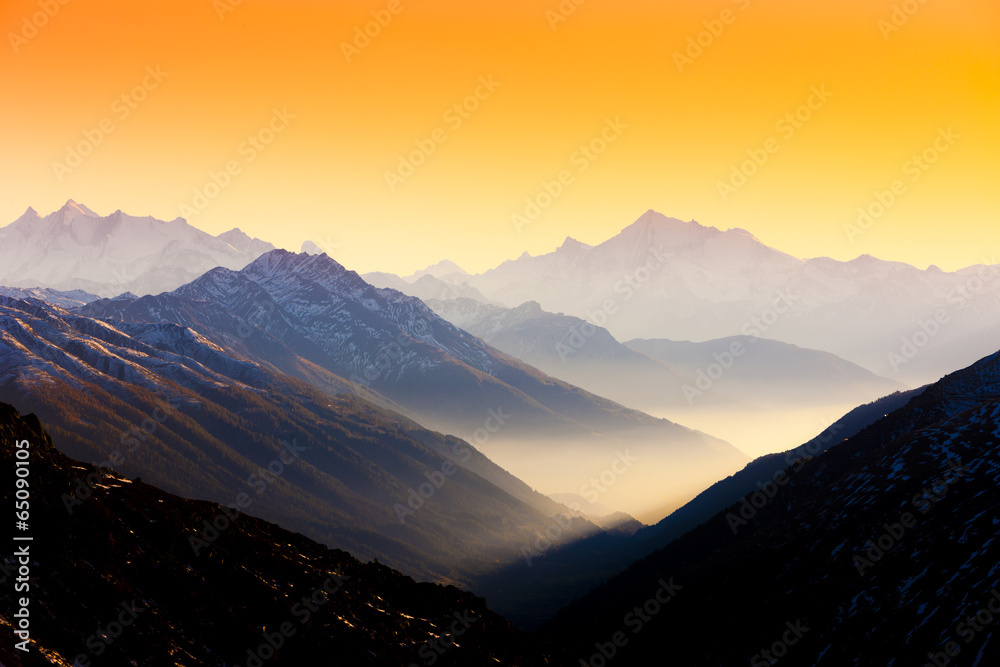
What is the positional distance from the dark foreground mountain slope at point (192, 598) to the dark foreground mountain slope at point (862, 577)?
133ft

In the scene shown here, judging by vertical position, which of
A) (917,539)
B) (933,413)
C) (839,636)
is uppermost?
(933,413)

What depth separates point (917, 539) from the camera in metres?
110

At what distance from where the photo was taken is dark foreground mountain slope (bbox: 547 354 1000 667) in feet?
301

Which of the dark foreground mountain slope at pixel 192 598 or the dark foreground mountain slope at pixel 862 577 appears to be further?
the dark foreground mountain slope at pixel 862 577

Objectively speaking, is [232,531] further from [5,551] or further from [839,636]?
[839,636]

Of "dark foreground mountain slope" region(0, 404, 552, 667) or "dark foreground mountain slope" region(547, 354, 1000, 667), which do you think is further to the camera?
"dark foreground mountain slope" region(547, 354, 1000, 667)

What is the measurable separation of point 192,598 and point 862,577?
10461 cm

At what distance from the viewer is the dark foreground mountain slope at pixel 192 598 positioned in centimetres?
6575

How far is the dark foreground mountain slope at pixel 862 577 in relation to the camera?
91.7 metres

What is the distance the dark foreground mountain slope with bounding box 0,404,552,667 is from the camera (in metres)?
65.8

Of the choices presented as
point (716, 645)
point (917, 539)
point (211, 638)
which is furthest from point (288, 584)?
point (917, 539)

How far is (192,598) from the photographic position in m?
77.1

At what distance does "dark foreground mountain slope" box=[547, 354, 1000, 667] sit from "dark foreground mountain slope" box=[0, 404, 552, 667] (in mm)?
40603

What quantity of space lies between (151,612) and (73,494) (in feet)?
72.8
